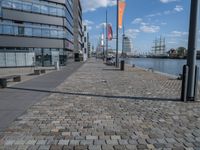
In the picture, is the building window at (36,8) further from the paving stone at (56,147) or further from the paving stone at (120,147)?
the paving stone at (120,147)

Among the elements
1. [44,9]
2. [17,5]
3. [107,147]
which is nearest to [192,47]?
[107,147]

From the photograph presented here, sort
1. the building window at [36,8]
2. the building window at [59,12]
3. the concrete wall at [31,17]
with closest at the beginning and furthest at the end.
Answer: the concrete wall at [31,17] < the building window at [36,8] < the building window at [59,12]

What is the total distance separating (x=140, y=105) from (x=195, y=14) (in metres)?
3.95

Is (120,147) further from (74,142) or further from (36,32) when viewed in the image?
(36,32)

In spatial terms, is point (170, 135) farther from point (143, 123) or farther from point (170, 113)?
point (170, 113)

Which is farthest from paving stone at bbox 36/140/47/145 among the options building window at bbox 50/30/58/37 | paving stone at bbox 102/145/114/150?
building window at bbox 50/30/58/37

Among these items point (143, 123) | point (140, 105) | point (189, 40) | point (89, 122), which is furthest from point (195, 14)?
point (89, 122)

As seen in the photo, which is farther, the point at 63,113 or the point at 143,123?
the point at 63,113

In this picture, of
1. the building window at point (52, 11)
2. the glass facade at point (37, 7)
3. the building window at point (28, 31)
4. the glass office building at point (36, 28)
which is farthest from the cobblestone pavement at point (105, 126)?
the building window at point (52, 11)

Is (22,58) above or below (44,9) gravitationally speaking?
below

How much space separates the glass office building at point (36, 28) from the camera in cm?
3925

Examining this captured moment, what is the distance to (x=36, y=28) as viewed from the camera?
4291 centimetres

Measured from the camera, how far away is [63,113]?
24.6 feet

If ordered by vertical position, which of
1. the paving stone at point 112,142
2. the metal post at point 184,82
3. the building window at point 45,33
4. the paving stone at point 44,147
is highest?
the building window at point 45,33
